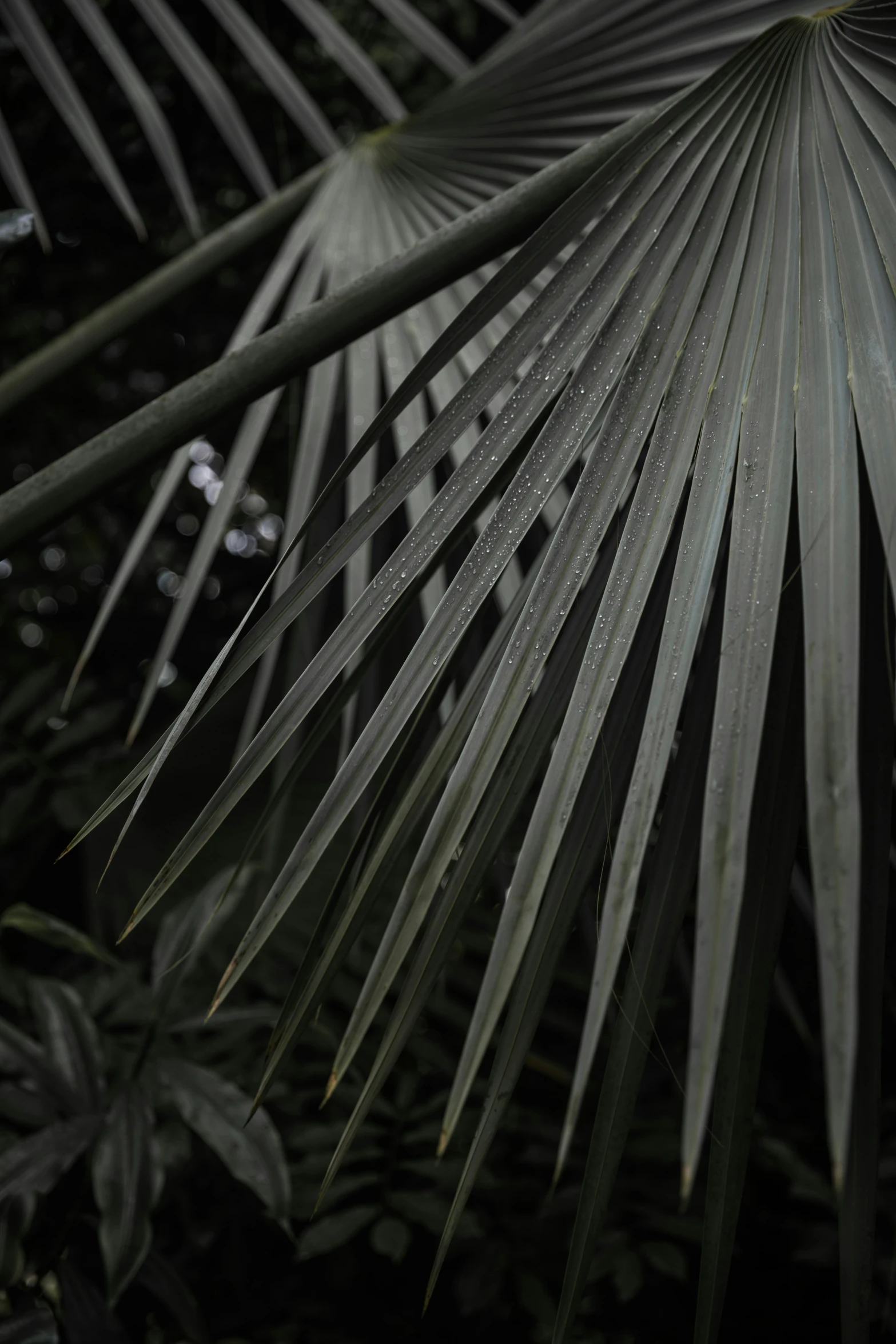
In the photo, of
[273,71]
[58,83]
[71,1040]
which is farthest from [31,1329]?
[273,71]

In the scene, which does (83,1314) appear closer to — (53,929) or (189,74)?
(53,929)

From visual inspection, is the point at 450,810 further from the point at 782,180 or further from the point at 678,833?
the point at 782,180

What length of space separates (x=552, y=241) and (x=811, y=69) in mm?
198

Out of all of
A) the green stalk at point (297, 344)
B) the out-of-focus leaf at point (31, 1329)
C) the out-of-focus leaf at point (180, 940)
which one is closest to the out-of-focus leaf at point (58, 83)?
the green stalk at point (297, 344)

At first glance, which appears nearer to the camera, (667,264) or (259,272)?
(667,264)

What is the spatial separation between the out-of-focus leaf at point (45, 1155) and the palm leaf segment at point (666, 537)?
0.51 m

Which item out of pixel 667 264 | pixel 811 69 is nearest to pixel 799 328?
pixel 667 264

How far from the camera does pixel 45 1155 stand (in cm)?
83

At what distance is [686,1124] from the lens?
0.29 meters

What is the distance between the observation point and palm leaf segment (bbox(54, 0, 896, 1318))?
1.14 feet

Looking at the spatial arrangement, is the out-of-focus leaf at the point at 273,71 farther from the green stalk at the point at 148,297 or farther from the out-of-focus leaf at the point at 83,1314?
the out-of-focus leaf at the point at 83,1314

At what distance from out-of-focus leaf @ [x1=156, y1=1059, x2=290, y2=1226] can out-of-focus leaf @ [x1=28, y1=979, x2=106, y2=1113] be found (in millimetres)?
61

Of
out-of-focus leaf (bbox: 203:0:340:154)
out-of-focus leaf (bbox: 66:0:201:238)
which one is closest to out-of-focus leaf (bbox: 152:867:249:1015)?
out-of-focus leaf (bbox: 66:0:201:238)

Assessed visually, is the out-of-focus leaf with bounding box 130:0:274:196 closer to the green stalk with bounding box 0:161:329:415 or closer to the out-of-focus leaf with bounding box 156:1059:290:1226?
the green stalk with bounding box 0:161:329:415
